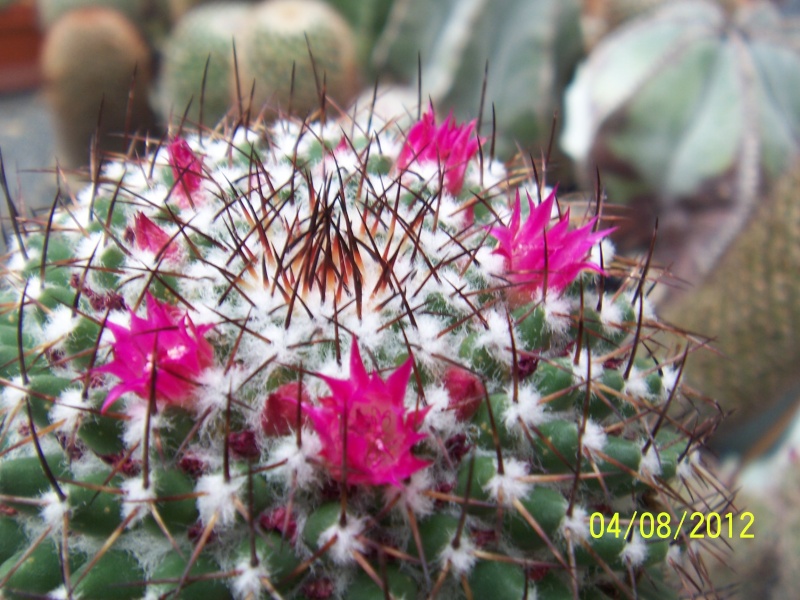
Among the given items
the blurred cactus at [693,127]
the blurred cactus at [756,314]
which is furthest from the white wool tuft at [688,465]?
the blurred cactus at [693,127]

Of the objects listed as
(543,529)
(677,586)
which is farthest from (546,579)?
(677,586)

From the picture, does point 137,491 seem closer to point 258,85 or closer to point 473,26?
point 258,85

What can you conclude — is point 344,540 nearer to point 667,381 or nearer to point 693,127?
point 667,381

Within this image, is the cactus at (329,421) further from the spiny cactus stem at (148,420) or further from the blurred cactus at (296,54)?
the blurred cactus at (296,54)

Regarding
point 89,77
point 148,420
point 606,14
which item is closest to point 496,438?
point 148,420

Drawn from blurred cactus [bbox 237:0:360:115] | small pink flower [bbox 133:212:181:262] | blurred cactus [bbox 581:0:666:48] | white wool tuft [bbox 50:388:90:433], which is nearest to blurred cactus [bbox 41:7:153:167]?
blurred cactus [bbox 237:0:360:115]

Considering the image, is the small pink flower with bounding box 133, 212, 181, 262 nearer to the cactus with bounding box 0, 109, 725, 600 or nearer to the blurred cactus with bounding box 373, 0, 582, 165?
the cactus with bounding box 0, 109, 725, 600
